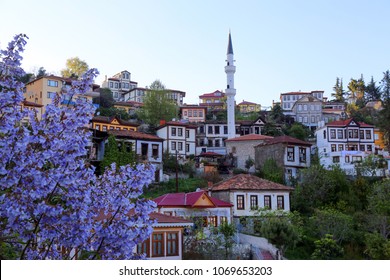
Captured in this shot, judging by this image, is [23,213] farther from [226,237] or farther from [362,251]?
[362,251]

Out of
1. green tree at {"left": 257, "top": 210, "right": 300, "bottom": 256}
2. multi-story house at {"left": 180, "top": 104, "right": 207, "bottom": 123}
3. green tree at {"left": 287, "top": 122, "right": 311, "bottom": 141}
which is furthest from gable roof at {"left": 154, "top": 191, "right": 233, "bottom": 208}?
multi-story house at {"left": 180, "top": 104, "right": 207, "bottom": 123}

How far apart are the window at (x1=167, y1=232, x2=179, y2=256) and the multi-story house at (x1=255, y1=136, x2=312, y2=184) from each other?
1672cm

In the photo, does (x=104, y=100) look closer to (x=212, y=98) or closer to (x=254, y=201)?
(x=212, y=98)

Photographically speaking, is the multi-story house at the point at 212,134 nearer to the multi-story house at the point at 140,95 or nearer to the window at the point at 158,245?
the multi-story house at the point at 140,95

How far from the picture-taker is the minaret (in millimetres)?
45938

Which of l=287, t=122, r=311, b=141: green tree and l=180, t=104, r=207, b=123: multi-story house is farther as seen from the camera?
l=180, t=104, r=207, b=123: multi-story house

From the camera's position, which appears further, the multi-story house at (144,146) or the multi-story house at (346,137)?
the multi-story house at (346,137)

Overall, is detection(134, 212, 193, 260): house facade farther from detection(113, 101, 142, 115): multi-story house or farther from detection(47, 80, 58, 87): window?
detection(113, 101, 142, 115): multi-story house

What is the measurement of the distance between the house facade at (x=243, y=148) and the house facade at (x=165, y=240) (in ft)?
71.0

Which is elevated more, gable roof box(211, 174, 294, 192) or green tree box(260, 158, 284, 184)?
green tree box(260, 158, 284, 184)

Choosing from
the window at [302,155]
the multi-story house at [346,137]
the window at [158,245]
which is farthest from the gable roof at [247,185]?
the multi-story house at [346,137]

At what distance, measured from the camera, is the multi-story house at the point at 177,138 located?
37.7 m

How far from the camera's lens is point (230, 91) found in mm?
47219
